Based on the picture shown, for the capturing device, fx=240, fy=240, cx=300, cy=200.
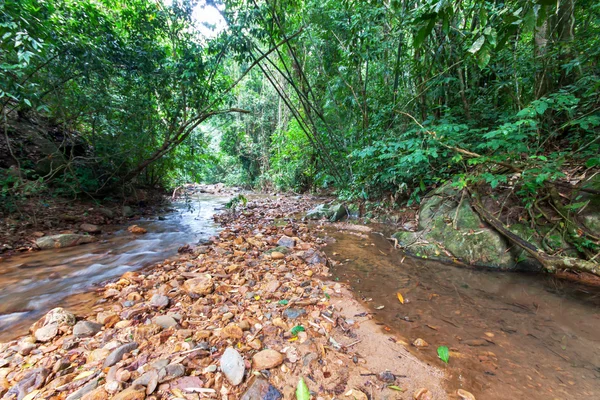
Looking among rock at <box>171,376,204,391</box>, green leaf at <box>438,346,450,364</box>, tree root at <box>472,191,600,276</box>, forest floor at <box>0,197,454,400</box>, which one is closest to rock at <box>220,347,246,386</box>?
forest floor at <box>0,197,454,400</box>

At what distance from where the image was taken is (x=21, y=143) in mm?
5199

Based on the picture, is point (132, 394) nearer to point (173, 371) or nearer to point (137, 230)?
point (173, 371)

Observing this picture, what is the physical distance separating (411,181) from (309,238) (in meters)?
2.68

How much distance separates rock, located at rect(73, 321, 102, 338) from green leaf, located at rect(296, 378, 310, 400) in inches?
61.3

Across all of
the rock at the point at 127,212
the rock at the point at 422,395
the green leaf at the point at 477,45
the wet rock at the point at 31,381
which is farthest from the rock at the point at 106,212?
the green leaf at the point at 477,45

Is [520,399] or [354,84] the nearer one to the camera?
[520,399]

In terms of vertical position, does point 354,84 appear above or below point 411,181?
above

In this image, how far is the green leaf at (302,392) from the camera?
1.20 meters

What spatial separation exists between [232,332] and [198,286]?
82cm

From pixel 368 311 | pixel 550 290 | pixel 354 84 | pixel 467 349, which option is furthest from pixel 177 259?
pixel 354 84

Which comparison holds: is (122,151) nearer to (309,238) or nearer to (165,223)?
(165,223)

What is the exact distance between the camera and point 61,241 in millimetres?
3857

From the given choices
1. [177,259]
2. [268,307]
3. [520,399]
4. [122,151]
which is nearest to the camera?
[520,399]

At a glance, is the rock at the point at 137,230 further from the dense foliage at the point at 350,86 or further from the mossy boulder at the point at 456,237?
the mossy boulder at the point at 456,237
